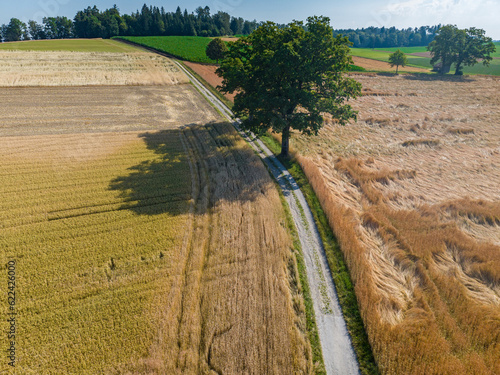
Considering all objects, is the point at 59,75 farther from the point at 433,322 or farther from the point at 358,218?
the point at 433,322

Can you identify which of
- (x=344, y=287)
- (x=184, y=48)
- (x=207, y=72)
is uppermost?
(x=184, y=48)

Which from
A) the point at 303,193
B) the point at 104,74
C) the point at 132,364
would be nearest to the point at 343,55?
the point at 303,193

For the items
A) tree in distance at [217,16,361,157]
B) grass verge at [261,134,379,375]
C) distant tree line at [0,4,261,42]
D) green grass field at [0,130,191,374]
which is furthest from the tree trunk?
distant tree line at [0,4,261,42]

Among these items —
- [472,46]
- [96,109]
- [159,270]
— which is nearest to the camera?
[159,270]

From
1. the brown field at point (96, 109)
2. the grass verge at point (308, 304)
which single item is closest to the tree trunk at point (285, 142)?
the grass verge at point (308, 304)

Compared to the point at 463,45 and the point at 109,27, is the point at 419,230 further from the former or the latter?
the point at 109,27

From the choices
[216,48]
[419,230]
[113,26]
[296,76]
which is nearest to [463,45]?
[216,48]
